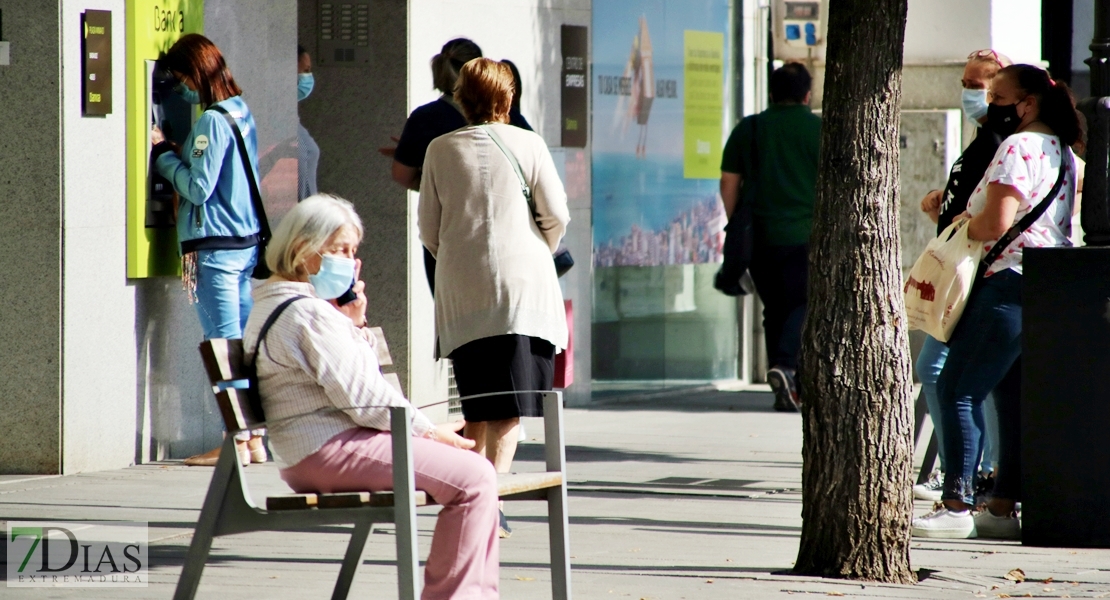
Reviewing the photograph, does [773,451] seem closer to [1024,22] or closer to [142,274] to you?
[142,274]

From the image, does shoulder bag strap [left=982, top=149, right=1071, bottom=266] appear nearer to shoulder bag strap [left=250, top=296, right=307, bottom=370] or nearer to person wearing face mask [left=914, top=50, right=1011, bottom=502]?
person wearing face mask [left=914, top=50, right=1011, bottom=502]

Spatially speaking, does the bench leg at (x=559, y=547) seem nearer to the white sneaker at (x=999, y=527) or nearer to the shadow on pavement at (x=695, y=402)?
the white sneaker at (x=999, y=527)

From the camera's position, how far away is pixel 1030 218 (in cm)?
681

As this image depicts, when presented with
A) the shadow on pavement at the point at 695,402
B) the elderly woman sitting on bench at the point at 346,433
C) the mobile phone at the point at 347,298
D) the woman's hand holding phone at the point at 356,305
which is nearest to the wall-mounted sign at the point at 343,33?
the shadow on pavement at the point at 695,402

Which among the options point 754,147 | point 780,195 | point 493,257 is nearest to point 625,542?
point 493,257

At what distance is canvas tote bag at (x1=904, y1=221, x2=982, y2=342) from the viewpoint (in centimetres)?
694

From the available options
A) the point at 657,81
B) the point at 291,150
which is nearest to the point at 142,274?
the point at 291,150

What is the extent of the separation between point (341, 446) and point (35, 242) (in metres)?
4.03

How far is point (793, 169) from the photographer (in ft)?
37.8

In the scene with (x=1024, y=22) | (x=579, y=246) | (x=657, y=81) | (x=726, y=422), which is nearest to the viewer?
(x=726, y=422)

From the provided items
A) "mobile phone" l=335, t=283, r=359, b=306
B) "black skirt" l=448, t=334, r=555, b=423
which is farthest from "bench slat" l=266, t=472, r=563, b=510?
"black skirt" l=448, t=334, r=555, b=423

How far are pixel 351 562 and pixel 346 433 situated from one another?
19.2 inches

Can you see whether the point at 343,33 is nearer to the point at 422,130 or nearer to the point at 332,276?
the point at 422,130

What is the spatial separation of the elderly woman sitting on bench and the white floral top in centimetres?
304
